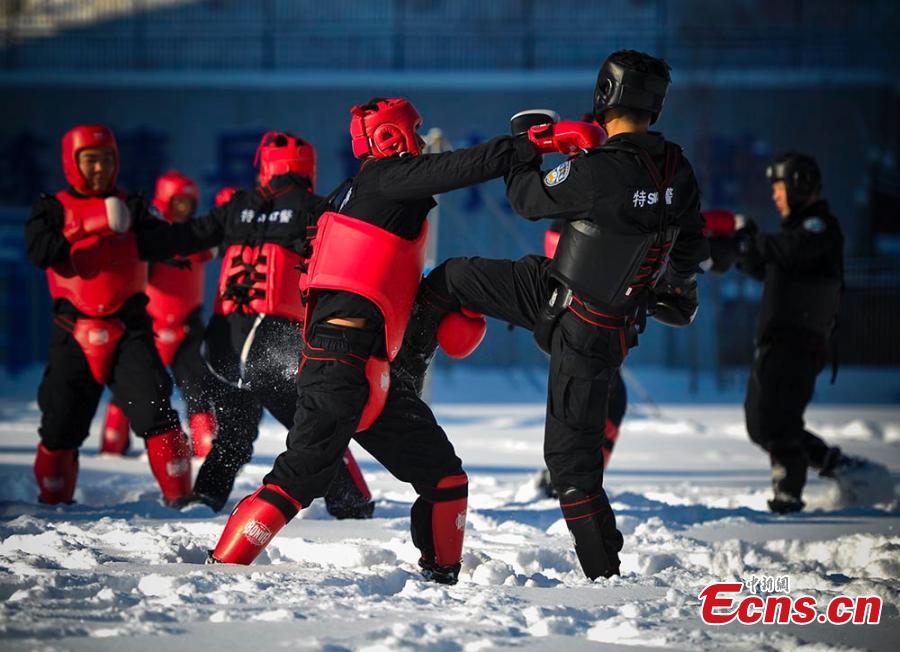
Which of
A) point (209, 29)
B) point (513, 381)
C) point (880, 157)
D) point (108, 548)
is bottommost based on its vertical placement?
point (513, 381)

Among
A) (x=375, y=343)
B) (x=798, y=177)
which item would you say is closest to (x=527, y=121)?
(x=375, y=343)

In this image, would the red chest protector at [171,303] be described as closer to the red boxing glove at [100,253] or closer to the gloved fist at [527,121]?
the red boxing glove at [100,253]

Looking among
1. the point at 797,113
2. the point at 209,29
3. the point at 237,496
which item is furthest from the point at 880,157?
the point at 237,496

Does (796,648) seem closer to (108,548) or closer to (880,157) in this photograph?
(108,548)

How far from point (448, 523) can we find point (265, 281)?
69.3 inches

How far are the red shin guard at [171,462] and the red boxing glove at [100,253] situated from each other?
0.83 metres

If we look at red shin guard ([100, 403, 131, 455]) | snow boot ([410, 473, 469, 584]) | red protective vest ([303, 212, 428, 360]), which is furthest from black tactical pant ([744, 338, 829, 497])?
red shin guard ([100, 403, 131, 455])

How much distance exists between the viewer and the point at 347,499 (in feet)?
17.0

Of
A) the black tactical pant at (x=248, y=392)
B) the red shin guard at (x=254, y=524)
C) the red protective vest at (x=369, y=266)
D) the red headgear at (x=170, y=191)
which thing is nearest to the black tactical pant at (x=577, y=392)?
the red protective vest at (x=369, y=266)

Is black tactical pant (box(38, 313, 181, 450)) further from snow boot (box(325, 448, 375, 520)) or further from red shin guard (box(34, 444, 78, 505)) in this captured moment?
snow boot (box(325, 448, 375, 520))

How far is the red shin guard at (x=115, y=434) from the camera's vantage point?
771 centimetres

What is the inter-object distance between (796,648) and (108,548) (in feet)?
7.63

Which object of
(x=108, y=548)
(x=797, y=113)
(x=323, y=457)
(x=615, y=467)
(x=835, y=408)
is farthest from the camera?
(x=797, y=113)

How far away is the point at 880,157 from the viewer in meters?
16.4
